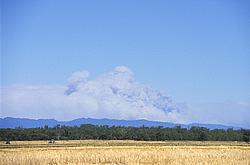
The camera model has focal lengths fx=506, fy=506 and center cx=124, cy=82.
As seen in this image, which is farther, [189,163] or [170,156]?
[170,156]

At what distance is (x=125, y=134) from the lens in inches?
5256

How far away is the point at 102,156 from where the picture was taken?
35.0 metres

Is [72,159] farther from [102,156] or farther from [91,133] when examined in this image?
[91,133]

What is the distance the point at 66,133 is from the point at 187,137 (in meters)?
32.8

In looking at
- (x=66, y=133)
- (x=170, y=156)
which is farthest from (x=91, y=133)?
(x=170, y=156)

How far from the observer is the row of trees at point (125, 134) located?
12706 centimetres

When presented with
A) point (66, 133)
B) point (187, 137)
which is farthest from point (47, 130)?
point (187, 137)

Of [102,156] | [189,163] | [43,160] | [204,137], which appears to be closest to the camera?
[189,163]

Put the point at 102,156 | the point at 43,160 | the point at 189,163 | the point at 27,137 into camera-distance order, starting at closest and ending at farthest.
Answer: the point at 189,163, the point at 43,160, the point at 102,156, the point at 27,137

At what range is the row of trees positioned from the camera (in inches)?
5002

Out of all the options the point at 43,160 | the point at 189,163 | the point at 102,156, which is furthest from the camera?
the point at 102,156

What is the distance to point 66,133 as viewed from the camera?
138000 millimetres

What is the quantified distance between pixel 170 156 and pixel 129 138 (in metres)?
96.9

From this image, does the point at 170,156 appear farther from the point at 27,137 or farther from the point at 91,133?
the point at 91,133
